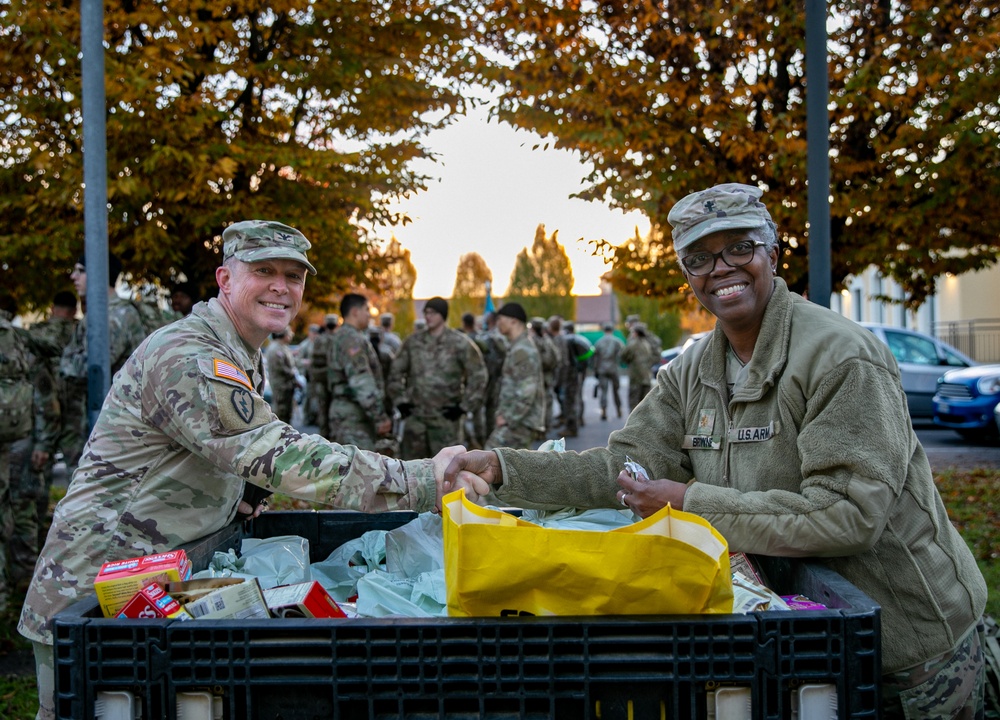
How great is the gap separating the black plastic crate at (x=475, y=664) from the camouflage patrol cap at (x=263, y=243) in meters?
1.41

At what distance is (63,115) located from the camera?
8266 mm

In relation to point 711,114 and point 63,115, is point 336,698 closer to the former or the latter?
point 711,114

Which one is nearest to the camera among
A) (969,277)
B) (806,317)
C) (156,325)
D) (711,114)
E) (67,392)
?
(806,317)

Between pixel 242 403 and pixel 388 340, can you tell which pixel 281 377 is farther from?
pixel 242 403

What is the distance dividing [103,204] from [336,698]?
13.5 ft

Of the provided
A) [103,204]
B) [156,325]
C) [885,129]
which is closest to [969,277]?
[885,129]

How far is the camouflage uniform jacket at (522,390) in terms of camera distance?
9859 mm

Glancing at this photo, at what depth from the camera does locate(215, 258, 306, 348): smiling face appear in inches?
116

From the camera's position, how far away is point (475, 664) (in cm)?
174

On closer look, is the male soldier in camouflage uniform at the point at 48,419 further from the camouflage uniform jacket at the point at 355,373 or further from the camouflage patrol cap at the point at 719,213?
the camouflage patrol cap at the point at 719,213

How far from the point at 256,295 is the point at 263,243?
0.17 metres

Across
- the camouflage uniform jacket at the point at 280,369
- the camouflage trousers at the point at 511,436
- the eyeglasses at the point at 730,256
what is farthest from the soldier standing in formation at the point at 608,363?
the eyeglasses at the point at 730,256

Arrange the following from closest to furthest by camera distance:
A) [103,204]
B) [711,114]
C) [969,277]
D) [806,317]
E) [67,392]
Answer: [806,317] < [103,204] < [711,114] < [67,392] < [969,277]

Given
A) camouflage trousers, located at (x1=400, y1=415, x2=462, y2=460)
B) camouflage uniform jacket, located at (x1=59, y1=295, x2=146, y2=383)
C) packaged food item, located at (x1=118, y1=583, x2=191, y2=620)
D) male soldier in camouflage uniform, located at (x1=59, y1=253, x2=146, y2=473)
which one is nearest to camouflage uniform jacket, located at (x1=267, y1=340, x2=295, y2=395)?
camouflage trousers, located at (x1=400, y1=415, x2=462, y2=460)
